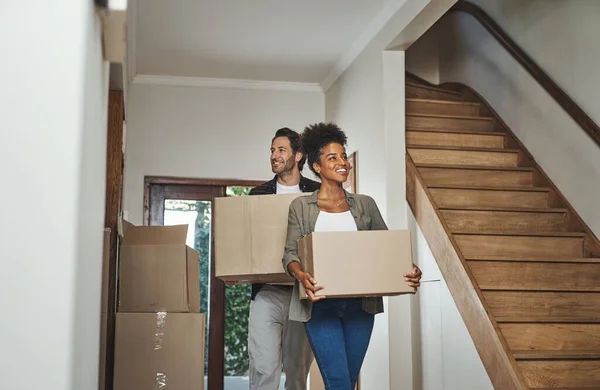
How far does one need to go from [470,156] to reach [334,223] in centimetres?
258

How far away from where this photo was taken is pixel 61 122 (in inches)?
55.2

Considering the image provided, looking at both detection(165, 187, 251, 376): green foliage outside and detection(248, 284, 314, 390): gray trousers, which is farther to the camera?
detection(165, 187, 251, 376): green foliage outside

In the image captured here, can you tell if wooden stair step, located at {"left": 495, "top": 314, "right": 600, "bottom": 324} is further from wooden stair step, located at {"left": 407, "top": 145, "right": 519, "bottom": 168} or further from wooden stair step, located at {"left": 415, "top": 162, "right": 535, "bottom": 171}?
wooden stair step, located at {"left": 407, "top": 145, "right": 519, "bottom": 168}

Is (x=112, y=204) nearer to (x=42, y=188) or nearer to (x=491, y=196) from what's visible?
(x=42, y=188)

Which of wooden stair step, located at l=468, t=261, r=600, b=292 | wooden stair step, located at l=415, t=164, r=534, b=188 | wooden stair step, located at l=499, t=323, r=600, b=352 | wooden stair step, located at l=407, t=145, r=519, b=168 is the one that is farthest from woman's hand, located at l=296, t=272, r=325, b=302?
wooden stair step, located at l=407, t=145, r=519, b=168

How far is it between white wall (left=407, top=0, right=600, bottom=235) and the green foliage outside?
2402 millimetres

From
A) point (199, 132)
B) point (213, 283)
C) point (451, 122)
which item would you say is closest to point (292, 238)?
point (451, 122)

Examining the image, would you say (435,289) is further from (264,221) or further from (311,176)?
(311,176)

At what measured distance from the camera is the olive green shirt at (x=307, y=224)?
8.38 ft

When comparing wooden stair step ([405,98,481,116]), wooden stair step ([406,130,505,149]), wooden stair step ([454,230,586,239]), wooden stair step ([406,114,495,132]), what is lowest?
wooden stair step ([454,230,586,239])

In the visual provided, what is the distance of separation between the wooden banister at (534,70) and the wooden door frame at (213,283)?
216 centimetres

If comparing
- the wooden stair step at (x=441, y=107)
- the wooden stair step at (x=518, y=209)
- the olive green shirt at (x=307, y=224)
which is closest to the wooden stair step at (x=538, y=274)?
the wooden stair step at (x=518, y=209)

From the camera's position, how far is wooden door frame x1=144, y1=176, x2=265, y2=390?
5.66 meters

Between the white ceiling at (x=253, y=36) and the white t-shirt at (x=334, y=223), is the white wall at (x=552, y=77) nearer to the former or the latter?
the white ceiling at (x=253, y=36)
